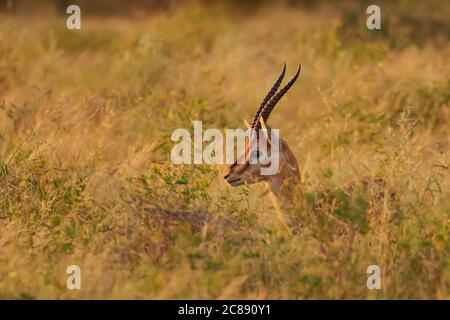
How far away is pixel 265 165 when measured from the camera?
6.20 m

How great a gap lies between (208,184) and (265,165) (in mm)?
412

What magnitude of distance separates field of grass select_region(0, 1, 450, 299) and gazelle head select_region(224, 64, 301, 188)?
0.21 m

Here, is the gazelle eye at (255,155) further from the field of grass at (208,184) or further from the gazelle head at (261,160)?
the field of grass at (208,184)

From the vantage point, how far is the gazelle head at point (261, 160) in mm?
6082

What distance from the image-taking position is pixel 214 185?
272 inches

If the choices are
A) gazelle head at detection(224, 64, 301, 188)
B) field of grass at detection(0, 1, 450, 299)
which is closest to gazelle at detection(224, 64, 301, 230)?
gazelle head at detection(224, 64, 301, 188)

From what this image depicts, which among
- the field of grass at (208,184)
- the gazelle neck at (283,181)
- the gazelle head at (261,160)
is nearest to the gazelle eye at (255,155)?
the gazelle head at (261,160)

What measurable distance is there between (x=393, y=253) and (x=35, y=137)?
3.05 metres

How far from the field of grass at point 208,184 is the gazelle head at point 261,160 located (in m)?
0.21

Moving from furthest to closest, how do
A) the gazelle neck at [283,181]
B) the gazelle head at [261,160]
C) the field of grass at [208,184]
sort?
the gazelle neck at [283,181] < the gazelle head at [261,160] < the field of grass at [208,184]

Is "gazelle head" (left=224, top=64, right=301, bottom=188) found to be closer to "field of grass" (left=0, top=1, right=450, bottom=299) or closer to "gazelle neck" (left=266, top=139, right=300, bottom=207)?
"gazelle neck" (left=266, top=139, right=300, bottom=207)

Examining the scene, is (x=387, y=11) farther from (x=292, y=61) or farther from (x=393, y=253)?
(x=393, y=253)

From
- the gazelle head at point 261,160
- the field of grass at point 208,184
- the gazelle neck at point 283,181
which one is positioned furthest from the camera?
the gazelle neck at point 283,181

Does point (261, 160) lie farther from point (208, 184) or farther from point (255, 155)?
point (208, 184)
